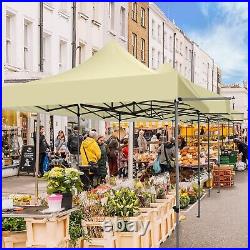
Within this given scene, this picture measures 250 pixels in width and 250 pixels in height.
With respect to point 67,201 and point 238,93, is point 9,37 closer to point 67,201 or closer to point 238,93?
point 67,201

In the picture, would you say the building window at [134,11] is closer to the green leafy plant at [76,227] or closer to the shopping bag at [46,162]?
the shopping bag at [46,162]

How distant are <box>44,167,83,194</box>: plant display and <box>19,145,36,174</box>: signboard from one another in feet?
44.6

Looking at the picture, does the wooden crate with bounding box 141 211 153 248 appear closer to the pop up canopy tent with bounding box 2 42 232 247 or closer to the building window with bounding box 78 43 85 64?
the pop up canopy tent with bounding box 2 42 232 247

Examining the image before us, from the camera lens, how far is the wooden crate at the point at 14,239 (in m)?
7.41

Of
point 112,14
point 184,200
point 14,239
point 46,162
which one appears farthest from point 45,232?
point 112,14

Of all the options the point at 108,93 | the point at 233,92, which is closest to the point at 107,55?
the point at 108,93

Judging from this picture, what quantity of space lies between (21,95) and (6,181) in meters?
12.3

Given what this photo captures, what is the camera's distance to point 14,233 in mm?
7473

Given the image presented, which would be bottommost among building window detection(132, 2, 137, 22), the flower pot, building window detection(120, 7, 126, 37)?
the flower pot

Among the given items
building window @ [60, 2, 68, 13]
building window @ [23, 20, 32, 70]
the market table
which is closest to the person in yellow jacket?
the market table

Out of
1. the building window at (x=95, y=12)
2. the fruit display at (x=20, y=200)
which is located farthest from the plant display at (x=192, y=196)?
the building window at (x=95, y=12)

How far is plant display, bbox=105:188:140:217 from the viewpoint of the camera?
25.3 ft

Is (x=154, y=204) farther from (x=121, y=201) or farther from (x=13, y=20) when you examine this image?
(x=13, y=20)

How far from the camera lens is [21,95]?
7.96m
